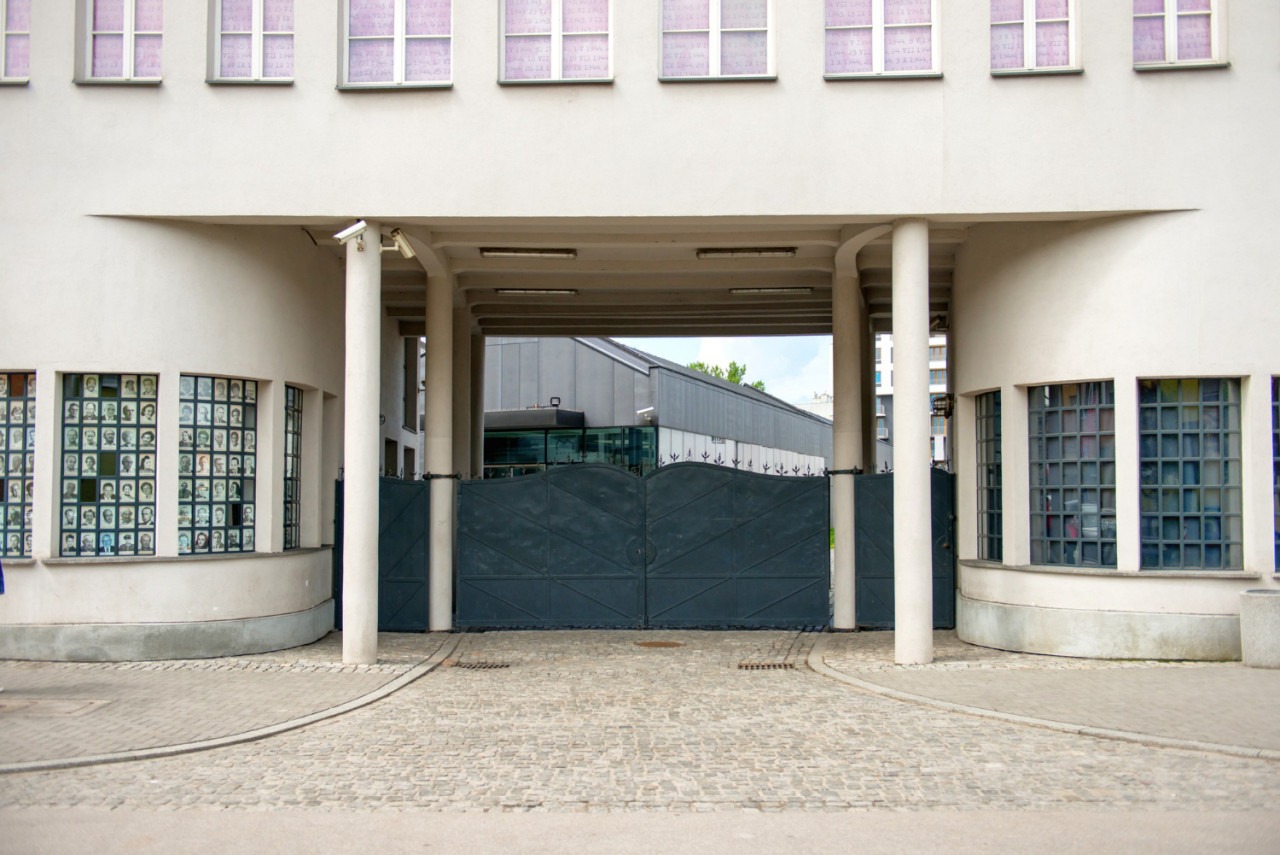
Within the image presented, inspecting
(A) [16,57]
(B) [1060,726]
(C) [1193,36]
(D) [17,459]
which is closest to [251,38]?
(A) [16,57]

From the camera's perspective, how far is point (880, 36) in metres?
13.5

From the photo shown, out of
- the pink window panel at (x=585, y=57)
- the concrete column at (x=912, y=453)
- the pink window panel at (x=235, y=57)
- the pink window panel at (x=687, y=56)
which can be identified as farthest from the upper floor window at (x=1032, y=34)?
the pink window panel at (x=235, y=57)

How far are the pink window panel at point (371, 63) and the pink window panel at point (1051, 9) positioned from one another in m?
7.45

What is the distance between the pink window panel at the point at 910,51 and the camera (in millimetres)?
13422

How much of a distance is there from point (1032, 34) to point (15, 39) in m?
11.8

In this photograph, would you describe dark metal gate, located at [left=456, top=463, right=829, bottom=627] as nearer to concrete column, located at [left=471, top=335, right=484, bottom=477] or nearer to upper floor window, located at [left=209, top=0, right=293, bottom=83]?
upper floor window, located at [left=209, top=0, right=293, bottom=83]

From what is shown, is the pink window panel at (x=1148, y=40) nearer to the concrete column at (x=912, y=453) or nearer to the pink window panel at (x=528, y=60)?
the concrete column at (x=912, y=453)

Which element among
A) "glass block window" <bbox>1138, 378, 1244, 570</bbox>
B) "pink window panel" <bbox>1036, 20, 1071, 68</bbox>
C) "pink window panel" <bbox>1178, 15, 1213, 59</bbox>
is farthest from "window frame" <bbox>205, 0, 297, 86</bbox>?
"glass block window" <bbox>1138, 378, 1244, 570</bbox>

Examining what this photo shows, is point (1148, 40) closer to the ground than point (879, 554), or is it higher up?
higher up

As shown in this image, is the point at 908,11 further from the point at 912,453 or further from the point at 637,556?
the point at 637,556

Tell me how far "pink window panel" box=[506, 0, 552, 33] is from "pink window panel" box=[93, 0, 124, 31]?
453cm

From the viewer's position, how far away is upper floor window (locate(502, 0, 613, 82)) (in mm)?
13664

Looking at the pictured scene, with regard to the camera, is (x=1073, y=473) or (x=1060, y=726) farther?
(x=1073, y=473)

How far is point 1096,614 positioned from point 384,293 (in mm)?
12972
